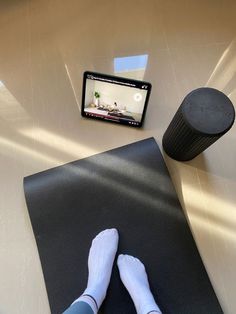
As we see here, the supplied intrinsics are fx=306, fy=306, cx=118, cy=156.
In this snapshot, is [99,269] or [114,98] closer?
[99,269]

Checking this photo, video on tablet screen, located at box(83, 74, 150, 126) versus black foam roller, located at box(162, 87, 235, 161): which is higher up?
video on tablet screen, located at box(83, 74, 150, 126)

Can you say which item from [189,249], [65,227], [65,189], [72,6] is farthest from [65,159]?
[72,6]

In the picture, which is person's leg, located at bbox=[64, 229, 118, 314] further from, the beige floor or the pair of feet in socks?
the beige floor

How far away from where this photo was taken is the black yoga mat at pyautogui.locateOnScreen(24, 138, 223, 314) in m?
1.03

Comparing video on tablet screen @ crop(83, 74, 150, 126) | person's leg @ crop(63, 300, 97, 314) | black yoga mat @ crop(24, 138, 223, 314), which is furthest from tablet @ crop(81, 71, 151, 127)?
person's leg @ crop(63, 300, 97, 314)

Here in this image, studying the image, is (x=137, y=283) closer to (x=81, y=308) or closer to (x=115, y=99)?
(x=81, y=308)

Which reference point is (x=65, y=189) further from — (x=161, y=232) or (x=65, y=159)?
(x=161, y=232)

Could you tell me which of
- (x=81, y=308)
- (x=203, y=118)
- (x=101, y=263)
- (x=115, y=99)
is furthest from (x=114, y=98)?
(x=81, y=308)

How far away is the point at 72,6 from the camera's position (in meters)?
1.53

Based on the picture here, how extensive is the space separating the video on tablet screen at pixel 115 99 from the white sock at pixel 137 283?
550 mm

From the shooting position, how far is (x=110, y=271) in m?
1.06

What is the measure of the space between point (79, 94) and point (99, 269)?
0.73 m

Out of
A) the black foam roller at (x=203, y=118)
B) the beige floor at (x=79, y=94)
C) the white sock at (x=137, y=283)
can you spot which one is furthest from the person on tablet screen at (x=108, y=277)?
the black foam roller at (x=203, y=118)

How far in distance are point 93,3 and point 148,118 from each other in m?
0.70
